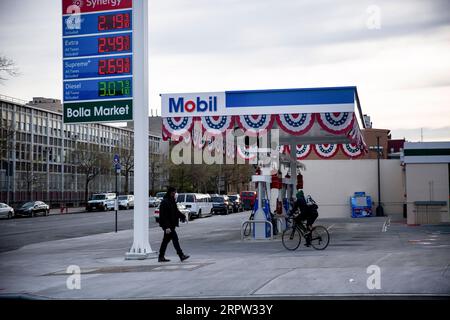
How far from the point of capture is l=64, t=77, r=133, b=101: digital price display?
19141 mm

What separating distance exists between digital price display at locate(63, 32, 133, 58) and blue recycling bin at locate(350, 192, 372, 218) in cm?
3070

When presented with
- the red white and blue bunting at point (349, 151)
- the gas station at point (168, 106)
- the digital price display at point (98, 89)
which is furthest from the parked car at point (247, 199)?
the digital price display at point (98, 89)

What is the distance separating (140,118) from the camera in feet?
Result: 62.4

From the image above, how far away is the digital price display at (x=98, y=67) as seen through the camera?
1923cm

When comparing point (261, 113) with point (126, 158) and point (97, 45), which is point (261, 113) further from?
point (126, 158)

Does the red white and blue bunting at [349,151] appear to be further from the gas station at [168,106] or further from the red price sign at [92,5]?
the red price sign at [92,5]

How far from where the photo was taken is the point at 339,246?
21.4m

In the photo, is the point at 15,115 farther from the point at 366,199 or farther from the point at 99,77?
the point at 99,77

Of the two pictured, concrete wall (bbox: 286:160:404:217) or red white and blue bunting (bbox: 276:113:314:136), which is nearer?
red white and blue bunting (bbox: 276:113:314:136)

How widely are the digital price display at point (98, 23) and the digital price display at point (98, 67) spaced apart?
0.78 m

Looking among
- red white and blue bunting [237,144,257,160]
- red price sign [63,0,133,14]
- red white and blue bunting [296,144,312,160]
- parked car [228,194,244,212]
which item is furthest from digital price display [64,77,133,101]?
parked car [228,194,244,212]

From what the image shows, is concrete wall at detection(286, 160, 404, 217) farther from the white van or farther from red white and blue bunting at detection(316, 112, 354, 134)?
red white and blue bunting at detection(316, 112, 354, 134)

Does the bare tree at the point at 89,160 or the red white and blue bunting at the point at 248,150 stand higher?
the bare tree at the point at 89,160

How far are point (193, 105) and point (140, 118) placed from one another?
200 inches
